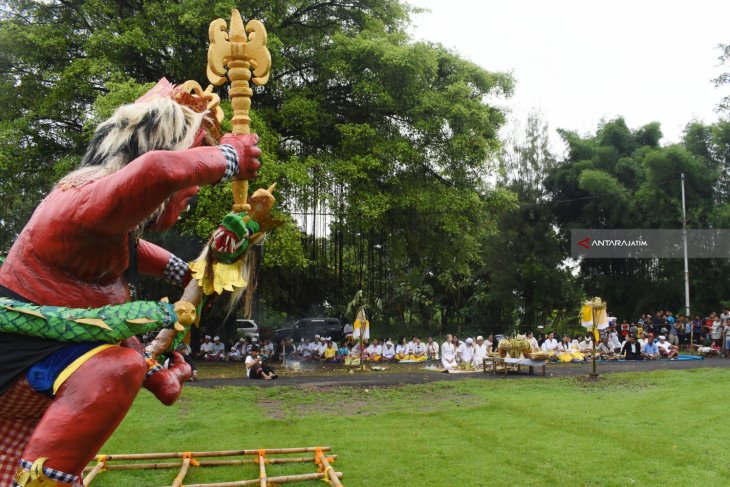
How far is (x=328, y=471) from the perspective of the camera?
5.17m

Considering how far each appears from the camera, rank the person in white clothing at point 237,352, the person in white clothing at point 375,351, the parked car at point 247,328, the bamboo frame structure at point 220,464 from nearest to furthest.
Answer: the bamboo frame structure at point 220,464
the person in white clothing at point 375,351
the person in white clothing at point 237,352
the parked car at point 247,328

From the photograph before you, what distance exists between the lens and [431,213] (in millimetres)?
16859

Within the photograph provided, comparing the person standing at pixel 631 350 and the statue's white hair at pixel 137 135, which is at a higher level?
the statue's white hair at pixel 137 135

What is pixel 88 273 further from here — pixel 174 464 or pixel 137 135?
pixel 174 464

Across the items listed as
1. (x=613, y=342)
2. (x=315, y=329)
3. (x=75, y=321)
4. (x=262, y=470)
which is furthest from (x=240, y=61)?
(x=315, y=329)

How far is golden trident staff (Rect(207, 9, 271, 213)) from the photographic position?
285 centimetres

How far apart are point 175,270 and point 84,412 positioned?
1.04m

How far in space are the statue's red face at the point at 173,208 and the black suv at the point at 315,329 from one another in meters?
19.1

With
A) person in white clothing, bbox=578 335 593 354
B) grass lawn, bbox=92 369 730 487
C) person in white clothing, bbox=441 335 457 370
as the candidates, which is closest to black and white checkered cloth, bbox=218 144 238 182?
grass lawn, bbox=92 369 730 487

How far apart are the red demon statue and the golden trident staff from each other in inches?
17.8

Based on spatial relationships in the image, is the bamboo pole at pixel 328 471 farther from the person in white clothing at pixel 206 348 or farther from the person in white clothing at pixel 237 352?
the person in white clothing at pixel 206 348

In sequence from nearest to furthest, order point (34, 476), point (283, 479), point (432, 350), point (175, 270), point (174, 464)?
point (34, 476), point (175, 270), point (283, 479), point (174, 464), point (432, 350)

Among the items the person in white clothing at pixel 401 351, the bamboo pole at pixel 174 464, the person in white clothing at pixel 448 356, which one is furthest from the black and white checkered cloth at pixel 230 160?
the person in white clothing at pixel 401 351

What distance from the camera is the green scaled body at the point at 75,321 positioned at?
1970mm
